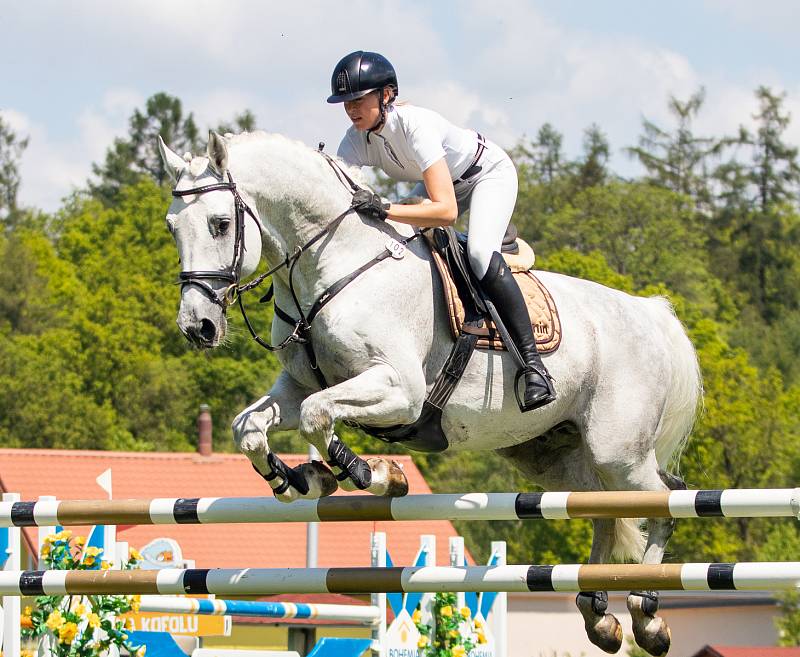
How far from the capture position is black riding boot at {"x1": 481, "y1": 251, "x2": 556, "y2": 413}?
5879 millimetres

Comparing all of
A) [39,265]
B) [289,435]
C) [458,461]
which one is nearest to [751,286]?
[458,461]

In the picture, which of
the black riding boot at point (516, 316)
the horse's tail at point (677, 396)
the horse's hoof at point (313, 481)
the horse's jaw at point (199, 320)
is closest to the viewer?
the horse's jaw at point (199, 320)

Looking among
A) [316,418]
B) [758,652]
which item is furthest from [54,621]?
[758,652]

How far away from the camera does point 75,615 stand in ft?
24.2

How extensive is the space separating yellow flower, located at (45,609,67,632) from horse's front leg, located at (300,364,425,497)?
2.50 meters

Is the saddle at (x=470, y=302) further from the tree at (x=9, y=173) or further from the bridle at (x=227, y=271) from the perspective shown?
the tree at (x=9, y=173)

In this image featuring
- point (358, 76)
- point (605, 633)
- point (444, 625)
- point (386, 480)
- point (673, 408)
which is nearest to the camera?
point (386, 480)

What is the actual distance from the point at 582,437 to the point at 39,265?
50974mm

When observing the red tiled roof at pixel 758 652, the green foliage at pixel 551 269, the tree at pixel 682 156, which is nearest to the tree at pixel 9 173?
the green foliage at pixel 551 269

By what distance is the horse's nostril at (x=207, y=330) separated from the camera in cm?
520

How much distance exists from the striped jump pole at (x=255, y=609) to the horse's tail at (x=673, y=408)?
270cm

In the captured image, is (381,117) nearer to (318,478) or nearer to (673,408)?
(318,478)

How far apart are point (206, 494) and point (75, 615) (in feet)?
73.7

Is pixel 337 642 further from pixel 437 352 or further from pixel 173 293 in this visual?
pixel 173 293
